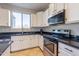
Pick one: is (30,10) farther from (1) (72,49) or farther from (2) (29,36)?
(1) (72,49)

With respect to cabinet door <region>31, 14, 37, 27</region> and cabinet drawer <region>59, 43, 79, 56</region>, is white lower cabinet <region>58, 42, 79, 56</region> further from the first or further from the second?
cabinet door <region>31, 14, 37, 27</region>

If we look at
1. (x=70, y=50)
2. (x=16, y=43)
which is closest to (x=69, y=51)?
(x=70, y=50)

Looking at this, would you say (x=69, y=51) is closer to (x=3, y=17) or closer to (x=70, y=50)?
(x=70, y=50)

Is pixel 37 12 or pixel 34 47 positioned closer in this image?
pixel 34 47

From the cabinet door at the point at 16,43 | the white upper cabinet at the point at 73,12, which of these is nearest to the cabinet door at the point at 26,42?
the cabinet door at the point at 16,43

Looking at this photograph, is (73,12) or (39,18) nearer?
(73,12)

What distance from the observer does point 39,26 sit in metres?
4.61

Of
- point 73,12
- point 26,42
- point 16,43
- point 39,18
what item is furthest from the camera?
point 39,18

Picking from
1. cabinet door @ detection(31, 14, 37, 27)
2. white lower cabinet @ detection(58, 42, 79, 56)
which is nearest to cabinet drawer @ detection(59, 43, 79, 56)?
→ white lower cabinet @ detection(58, 42, 79, 56)

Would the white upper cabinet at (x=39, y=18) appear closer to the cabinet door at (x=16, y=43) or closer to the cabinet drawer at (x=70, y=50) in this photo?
the cabinet door at (x=16, y=43)

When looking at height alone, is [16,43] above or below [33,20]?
below

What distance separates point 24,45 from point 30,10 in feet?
5.57

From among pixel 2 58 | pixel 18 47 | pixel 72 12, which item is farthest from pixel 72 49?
pixel 18 47

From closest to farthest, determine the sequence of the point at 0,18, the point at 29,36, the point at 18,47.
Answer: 1. the point at 0,18
2. the point at 18,47
3. the point at 29,36
